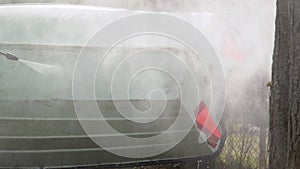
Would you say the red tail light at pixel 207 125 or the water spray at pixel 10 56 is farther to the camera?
the red tail light at pixel 207 125

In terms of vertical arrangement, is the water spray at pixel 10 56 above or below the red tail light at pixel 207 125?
above

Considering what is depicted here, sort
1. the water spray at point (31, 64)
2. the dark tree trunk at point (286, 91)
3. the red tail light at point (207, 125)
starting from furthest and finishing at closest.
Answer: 1. the red tail light at point (207, 125)
2. the water spray at point (31, 64)
3. the dark tree trunk at point (286, 91)

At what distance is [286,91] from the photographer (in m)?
2.23

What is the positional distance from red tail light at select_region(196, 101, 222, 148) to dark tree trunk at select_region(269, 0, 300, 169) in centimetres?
107

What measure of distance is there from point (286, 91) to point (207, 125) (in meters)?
1.25

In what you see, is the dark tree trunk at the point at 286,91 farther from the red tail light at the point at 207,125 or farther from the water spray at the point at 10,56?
the water spray at the point at 10,56

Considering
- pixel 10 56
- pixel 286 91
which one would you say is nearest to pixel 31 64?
pixel 10 56

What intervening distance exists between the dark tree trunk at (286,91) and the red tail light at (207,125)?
3.50ft

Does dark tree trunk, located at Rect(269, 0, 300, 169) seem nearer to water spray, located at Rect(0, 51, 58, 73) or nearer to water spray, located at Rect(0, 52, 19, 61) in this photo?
water spray, located at Rect(0, 51, 58, 73)

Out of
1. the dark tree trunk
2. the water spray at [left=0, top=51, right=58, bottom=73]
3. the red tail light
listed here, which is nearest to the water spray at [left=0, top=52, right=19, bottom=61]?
the water spray at [left=0, top=51, right=58, bottom=73]

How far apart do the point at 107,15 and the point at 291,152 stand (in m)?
1.94

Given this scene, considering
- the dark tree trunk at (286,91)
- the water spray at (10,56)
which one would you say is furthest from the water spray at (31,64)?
the dark tree trunk at (286,91)

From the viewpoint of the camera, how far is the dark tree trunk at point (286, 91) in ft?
7.04

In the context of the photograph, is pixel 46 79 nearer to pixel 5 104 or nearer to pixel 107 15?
pixel 5 104
